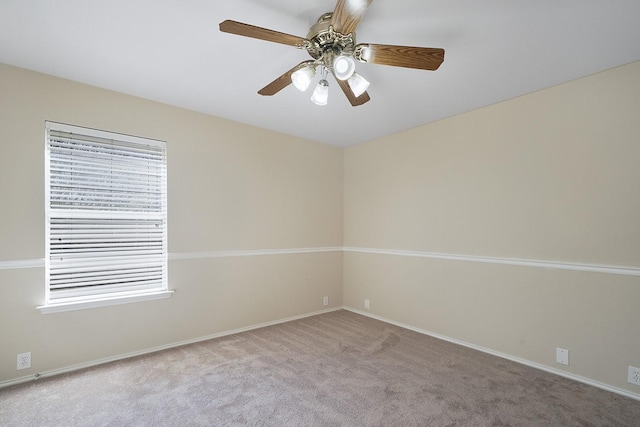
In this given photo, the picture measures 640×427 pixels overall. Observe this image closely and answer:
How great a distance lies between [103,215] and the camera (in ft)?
9.57

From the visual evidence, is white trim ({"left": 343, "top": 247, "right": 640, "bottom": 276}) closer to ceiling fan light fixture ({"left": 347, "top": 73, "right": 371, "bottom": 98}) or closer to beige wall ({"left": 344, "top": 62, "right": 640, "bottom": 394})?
beige wall ({"left": 344, "top": 62, "right": 640, "bottom": 394})

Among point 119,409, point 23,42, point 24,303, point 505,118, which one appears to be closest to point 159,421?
point 119,409

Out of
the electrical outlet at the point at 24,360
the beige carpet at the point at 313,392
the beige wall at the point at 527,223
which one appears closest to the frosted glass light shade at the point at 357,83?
the beige wall at the point at 527,223

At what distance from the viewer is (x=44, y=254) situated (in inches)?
103

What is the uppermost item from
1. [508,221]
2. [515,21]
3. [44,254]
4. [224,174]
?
[515,21]

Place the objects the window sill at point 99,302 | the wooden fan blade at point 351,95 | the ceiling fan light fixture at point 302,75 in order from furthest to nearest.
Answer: the window sill at point 99,302 → the wooden fan blade at point 351,95 → the ceiling fan light fixture at point 302,75

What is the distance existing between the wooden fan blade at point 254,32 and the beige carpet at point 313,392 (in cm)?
235

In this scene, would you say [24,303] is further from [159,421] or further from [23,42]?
[23,42]

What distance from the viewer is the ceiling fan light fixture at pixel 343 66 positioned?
179cm

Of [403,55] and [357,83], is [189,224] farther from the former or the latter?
[403,55]

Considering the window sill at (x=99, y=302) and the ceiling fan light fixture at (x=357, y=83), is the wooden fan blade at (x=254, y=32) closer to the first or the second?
the ceiling fan light fixture at (x=357, y=83)

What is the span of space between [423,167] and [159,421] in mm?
3531

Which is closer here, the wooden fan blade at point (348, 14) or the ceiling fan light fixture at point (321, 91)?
the wooden fan blade at point (348, 14)

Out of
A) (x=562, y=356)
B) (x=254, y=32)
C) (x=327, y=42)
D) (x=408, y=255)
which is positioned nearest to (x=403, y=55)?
(x=327, y=42)
